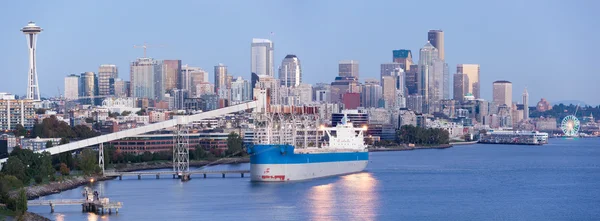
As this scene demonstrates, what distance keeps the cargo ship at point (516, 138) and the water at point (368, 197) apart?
206 feet

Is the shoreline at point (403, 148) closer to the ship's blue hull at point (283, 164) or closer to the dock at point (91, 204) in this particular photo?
the ship's blue hull at point (283, 164)

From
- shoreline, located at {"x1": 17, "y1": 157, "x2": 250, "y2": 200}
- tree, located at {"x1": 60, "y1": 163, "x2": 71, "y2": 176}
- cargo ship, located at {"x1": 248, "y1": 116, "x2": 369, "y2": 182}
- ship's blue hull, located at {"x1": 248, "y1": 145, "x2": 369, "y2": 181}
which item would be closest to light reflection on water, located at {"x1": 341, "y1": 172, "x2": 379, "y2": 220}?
cargo ship, located at {"x1": 248, "y1": 116, "x2": 369, "y2": 182}

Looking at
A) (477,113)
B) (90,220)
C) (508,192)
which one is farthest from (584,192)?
(477,113)

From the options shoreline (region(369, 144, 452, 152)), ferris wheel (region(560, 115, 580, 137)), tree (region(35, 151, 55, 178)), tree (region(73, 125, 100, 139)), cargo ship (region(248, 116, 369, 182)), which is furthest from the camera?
ferris wheel (region(560, 115, 580, 137))

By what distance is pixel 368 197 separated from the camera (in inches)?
1487

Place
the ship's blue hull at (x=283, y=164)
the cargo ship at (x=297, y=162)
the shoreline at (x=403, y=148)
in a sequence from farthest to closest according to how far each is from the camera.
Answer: the shoreline at (x=403, y=148) < the cargo ship at (x=297, y=162) < the ship's blue hull at (x=283, y=164)

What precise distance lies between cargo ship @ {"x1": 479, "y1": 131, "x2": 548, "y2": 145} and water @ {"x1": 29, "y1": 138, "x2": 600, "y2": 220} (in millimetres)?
62810

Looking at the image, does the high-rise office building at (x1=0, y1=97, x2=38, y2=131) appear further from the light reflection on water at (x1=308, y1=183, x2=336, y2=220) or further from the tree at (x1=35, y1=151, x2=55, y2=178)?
the light reflection on water at (x1=308, y1=183, x2=336, y2=220)

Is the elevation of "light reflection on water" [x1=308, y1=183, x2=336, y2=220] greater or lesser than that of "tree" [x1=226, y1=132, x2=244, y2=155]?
lesser

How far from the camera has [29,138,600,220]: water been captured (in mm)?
32531

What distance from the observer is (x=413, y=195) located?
127 feet

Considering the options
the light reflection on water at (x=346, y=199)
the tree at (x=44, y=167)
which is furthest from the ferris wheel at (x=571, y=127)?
the tree at (x=44, y=167)

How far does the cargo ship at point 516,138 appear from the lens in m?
Answer: 114

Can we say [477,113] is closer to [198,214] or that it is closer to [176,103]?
[176,103]
